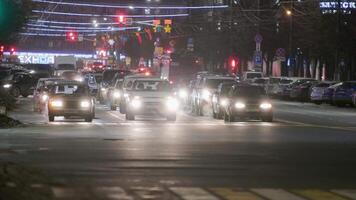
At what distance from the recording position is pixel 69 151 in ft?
61.6

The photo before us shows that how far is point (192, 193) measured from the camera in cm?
1263

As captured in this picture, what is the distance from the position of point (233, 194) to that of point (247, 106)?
19064mm

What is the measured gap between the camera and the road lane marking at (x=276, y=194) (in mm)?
12289

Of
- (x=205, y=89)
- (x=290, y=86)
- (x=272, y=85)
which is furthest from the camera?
(x=272, y=85)

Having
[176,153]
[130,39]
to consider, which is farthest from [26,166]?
[130,39]

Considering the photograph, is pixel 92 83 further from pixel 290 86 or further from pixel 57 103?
pixel 57 103

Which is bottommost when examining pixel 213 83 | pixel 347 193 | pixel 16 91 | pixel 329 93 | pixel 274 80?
pixel 347 193

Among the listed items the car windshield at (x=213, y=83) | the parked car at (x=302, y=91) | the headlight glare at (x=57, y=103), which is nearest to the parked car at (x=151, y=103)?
the headlight glare at (x=57, y=103)

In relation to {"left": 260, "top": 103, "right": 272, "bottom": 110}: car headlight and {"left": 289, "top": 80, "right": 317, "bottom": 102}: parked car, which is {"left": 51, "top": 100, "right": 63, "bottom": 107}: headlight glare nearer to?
{"left": 260, "top": 103, "right": 272, "bottom": 110}: car headlight

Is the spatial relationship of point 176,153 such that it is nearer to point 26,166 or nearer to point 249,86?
point 26,166

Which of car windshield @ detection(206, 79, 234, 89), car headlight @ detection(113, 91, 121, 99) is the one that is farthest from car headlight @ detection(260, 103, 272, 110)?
car headlight @ detection(113, 91, 121, 99)

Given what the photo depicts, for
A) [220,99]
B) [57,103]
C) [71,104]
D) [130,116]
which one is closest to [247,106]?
[220,99]

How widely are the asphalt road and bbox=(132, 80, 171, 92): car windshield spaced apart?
13.3ft

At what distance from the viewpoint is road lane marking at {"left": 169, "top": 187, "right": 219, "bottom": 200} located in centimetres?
1221
